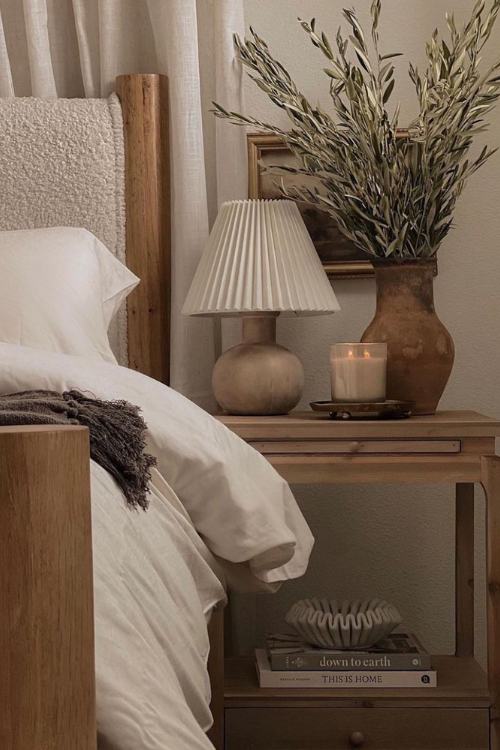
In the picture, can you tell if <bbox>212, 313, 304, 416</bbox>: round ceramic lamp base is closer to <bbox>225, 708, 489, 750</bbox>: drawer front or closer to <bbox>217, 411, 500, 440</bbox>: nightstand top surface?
<bbox>217, 411, 500, 440</bbox>: nightstand top surface

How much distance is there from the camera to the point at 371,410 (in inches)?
74.8

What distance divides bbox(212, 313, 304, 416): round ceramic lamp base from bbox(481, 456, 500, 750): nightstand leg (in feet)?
1.42

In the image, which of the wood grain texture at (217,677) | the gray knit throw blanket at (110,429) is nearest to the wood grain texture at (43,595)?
the gray knit throw blanket at (110,429)

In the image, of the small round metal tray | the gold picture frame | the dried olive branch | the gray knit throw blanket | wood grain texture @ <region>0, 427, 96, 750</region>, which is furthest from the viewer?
the gold picture frame

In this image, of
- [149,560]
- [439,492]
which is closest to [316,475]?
[439,492]

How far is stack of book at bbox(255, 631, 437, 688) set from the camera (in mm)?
1829

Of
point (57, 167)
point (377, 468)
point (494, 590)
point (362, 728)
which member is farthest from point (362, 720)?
point (57, 167)

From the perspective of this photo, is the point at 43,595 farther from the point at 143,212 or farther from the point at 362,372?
the point at 143,212

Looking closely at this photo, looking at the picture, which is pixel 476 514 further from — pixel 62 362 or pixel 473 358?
pixel 62 362

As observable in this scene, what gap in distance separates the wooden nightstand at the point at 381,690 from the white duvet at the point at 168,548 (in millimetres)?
217

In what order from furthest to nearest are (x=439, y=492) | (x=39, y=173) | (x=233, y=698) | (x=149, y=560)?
(x=439, y=492) → (x=39, y=173) → (x=233, y=698) → (x=149, y=560)

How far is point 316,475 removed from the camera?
185cm

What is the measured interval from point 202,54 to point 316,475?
1.05m

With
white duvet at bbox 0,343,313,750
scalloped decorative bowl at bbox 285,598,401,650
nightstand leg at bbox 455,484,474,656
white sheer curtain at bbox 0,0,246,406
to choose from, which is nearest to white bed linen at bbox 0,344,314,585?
white duvet at bbox 0,343,313,750
